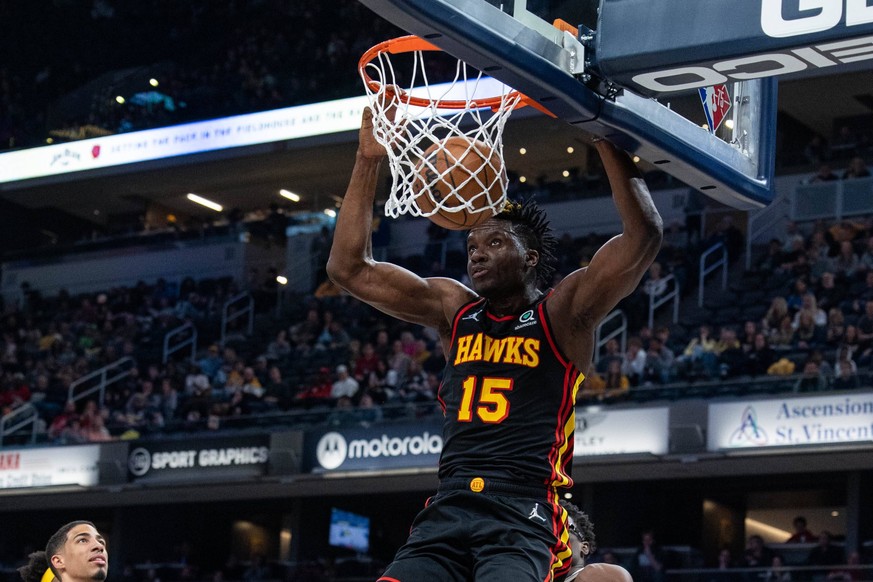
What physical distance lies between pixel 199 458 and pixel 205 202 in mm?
11890

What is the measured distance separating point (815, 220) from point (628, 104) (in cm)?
1549

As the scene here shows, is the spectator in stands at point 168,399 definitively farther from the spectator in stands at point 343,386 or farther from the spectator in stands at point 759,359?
the spectator in stands at point 759,359

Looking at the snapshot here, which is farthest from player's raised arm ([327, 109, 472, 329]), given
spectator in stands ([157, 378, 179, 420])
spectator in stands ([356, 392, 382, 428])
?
spectator in stands ([157, 378, 179, 420])

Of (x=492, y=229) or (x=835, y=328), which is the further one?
(x=835, y=328)

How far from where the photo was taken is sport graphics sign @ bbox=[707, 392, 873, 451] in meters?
14.2

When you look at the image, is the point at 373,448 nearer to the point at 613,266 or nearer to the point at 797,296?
the point at 797,296

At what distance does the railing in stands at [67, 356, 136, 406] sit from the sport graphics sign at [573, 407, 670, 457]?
333 inches

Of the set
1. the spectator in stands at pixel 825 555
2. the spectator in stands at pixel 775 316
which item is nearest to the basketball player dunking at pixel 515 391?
the spectator in stands at pixel 825 555

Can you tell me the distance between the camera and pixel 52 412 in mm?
20906

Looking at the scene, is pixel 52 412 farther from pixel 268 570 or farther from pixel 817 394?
pixel 817 394

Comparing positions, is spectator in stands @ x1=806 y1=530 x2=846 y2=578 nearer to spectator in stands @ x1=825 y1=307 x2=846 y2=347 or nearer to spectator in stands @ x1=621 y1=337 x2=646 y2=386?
spectator in stands @ x1=825 y1=307 x2=846 y2=347

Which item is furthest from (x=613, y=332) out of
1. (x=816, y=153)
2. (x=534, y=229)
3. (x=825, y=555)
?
(x=534, y=229)

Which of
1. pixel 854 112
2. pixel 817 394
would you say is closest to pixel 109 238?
pixel 854 112

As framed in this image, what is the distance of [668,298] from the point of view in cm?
1903
